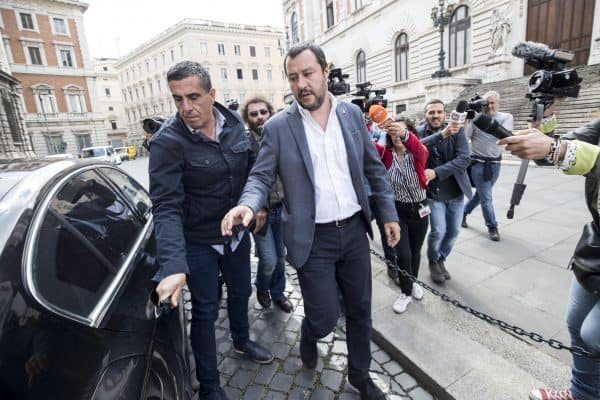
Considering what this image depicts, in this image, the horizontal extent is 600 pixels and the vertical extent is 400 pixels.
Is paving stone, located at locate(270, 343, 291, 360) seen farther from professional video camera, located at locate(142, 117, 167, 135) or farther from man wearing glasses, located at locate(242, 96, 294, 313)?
professional video camera, located at locate(142, 117, 167, 135)

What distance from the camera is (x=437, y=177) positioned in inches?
132

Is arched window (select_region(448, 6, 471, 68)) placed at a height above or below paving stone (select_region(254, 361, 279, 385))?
above

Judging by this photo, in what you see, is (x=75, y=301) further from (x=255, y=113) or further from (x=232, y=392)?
(x=255, y=113)

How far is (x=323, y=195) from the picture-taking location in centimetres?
208

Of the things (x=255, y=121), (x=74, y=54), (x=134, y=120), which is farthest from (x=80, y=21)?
(x=255, y=121)

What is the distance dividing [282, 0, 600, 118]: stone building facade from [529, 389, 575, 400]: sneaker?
55.6 feet

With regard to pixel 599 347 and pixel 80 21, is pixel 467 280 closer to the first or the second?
pixel 599 347

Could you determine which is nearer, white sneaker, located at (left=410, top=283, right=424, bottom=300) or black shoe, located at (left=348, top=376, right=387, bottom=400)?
black shoe, located at (left=348, top=376, right=387, bottom=400)

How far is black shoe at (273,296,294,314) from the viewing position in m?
3.40

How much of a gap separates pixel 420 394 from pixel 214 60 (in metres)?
56.3

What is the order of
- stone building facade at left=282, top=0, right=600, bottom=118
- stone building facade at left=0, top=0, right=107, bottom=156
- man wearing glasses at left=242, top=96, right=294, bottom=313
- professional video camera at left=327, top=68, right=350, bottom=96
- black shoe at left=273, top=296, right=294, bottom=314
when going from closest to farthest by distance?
1. man wearing glasses at left=242, top=96, right=294, bottom=313
2. black shoe at left=273, top=296, right=294, bottom=314
3. professional video camera at left=327, top=68, right=350, bottom=96
4. stone building facade at left=282, top=0, right=600, bottom=118
5. stone building facade at left=0, top=0, right=107, bottom=156

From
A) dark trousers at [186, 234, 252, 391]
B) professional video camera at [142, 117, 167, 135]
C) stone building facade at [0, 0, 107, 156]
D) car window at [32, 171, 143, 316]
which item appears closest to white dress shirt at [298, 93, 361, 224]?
dark trousers at [186, 234, 252, 391]

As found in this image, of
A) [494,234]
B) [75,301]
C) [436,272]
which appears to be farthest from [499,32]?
[75,301]

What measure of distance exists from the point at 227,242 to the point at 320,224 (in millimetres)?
678
